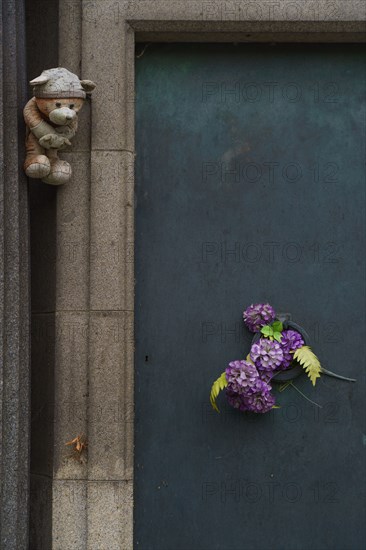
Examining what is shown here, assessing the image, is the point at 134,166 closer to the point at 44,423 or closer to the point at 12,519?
the point at 44,423

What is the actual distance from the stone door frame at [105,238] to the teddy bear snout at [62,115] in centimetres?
37

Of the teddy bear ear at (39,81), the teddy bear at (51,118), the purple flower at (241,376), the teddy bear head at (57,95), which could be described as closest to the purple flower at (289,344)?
the purple flower at (241,376)

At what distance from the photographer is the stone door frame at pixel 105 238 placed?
16.9 ft

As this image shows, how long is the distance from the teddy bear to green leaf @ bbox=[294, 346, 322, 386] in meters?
1.64

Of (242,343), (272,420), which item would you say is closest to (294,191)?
(242,343)

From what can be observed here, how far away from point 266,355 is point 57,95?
1.82 metres

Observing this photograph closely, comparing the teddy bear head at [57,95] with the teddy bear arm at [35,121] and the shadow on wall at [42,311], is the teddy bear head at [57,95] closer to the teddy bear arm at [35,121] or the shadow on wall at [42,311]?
the teddy bear arm at [35,121]

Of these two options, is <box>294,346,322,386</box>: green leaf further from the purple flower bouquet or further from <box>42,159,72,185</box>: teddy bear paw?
<box>42,159,72,185</box>: teddy bear paw

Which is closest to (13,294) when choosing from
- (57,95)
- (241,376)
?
(57,95)

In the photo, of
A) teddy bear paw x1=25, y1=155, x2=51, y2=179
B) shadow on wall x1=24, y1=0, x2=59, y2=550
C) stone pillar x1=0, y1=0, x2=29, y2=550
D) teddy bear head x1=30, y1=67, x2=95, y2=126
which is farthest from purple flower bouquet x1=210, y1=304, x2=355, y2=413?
teddy bear head x1=30, y1=67, x2=95, y2=126

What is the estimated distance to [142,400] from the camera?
5398mm

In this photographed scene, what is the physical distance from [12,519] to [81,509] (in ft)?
1.50

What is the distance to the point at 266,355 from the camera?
17.1ft

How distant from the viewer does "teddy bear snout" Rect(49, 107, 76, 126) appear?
4.89 metres
